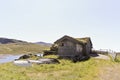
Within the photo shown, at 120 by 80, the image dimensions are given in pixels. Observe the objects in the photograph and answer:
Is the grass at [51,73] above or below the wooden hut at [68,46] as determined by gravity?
below

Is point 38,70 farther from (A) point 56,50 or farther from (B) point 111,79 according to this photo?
(A) point 56,50

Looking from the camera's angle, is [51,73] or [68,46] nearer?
[51,73]

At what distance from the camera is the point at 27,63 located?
3195 cm

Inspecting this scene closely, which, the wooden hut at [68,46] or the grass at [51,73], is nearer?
the grass at [51,73]

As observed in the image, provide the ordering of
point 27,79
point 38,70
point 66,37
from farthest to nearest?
point 66,37
point 38,70
point 27,79

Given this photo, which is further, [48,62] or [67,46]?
[67,46]

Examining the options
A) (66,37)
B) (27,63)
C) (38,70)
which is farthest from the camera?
(66,37)

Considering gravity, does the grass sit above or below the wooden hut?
below

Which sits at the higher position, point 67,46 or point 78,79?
point 67,46

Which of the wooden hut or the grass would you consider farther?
the wooden hut

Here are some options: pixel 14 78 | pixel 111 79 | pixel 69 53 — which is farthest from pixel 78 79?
pixel 69 53

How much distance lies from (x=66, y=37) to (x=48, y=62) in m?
13.3

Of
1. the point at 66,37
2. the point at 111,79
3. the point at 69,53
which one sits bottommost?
the point at 111,79

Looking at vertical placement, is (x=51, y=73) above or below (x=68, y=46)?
below
